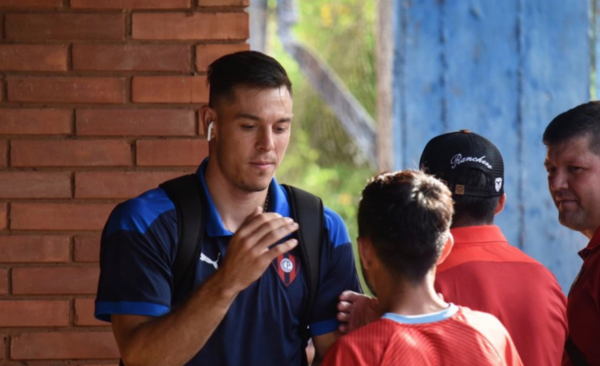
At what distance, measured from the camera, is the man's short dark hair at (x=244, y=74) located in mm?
2631

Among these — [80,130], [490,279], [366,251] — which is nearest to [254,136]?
[366,251]

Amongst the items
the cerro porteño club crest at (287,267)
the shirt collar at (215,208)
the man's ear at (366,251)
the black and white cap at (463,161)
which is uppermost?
the black and white cap at (463,161)

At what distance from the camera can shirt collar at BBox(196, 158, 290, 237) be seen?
100 inches

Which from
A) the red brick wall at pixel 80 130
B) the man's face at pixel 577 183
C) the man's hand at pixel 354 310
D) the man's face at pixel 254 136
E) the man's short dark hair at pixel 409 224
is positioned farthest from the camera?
the red brick wall at pixel 80 130

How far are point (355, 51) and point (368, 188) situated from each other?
7669mm

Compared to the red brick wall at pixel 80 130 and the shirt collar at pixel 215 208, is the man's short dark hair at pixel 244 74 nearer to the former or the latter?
the shirt collar at pixel 215 208

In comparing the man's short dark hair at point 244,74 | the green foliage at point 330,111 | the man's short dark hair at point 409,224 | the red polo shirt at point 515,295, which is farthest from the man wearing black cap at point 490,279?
the green foliage at point 330,111

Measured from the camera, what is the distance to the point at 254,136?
260 centimetres

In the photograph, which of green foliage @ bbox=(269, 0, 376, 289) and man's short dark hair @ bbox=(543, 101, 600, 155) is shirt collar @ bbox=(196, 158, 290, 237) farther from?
green foliage @ bbox=(269, 0, 376, 289)

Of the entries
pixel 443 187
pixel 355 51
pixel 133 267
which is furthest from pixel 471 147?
pixel 355 51

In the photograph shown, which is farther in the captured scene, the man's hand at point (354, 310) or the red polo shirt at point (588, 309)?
the red polo shirt at point (588, 309)

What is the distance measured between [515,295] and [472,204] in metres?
0.30

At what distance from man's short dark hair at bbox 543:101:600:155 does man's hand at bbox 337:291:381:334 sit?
0.87 metres

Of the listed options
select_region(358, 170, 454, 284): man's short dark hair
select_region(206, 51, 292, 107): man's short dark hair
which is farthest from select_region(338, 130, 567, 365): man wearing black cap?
select_region(206, 51, 292, 107): man's short dark hair
